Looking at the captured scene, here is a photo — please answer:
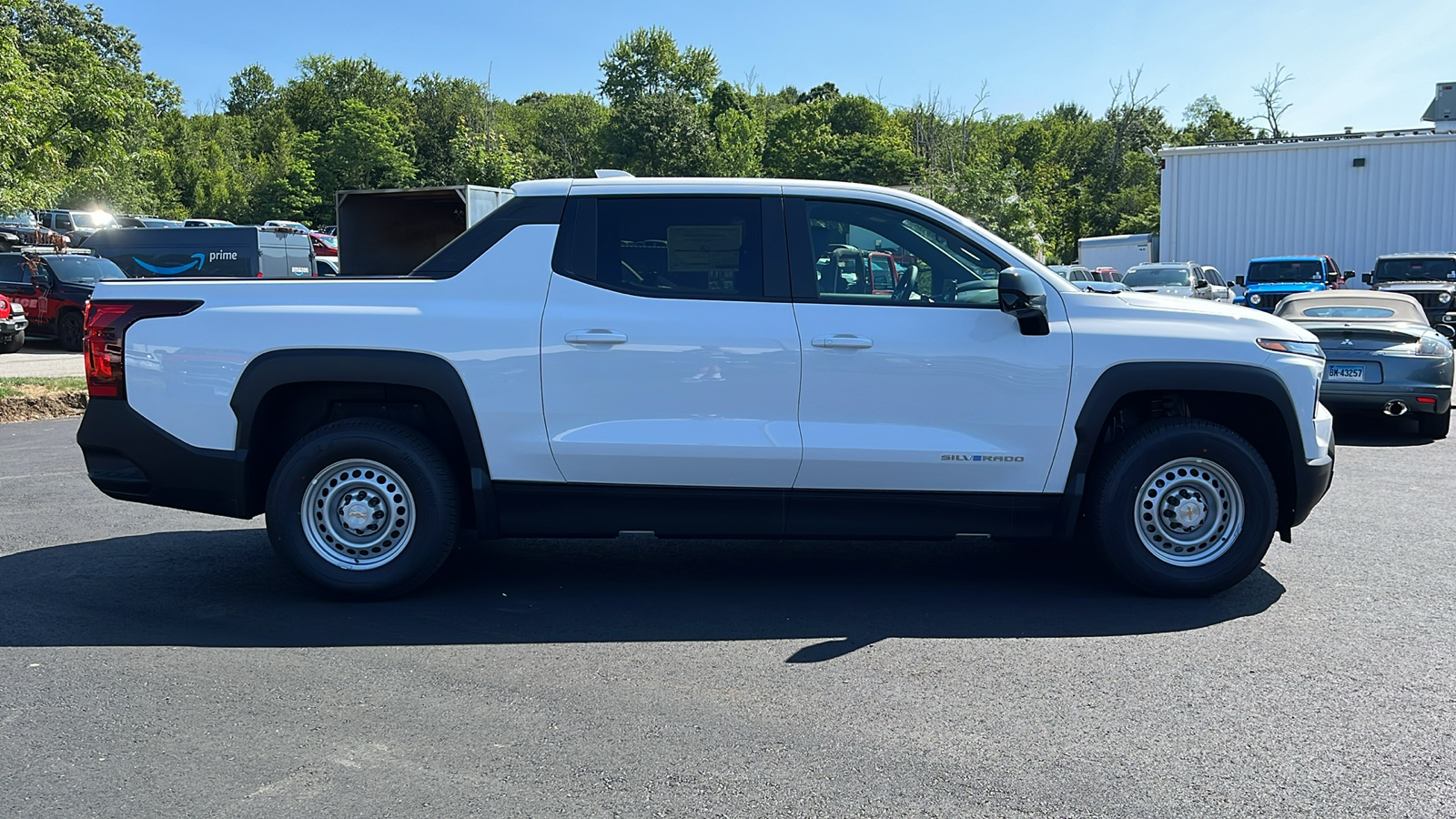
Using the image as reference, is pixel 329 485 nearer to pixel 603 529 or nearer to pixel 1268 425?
pixel 603 529

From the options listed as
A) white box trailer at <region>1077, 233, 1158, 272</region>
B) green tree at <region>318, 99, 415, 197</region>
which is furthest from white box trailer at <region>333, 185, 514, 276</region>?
green tree at <region>318, 99, 415, 197</region>

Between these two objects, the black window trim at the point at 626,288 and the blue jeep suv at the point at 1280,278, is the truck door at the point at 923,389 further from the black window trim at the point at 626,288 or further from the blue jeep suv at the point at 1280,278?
the blue jeep suv at the point at 1280,278

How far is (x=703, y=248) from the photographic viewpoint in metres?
5.49

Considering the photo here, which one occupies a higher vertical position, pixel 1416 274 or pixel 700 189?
pixel 1416 274

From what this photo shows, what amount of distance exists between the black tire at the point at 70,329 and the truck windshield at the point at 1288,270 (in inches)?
882

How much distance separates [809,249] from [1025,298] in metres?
1.01

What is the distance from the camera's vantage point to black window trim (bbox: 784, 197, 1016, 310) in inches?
212

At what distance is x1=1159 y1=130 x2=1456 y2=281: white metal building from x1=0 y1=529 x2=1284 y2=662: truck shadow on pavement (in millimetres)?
27244

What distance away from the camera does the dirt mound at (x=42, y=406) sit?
516 inches

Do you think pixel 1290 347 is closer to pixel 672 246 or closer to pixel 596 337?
pixel 672 246

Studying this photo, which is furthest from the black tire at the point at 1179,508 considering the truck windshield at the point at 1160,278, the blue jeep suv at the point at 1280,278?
the truck windshield at the point at 1160,278

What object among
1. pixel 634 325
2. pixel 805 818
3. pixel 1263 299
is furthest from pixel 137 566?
pixel 1263 299

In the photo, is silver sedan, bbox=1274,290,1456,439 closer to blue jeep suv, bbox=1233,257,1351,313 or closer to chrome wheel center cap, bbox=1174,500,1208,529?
chrome wheel center cap, bbox=1174,500,1208,529

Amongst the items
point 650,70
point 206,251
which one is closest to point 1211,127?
point 650,70
